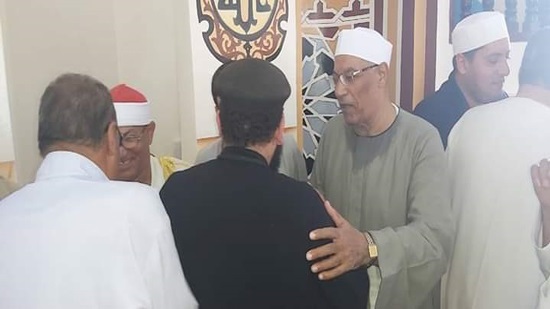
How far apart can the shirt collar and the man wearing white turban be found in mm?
933

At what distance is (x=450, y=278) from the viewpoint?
1.58 m

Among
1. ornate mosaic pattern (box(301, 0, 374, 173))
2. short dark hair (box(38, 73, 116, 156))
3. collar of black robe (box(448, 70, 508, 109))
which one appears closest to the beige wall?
ornate mosaic pattern (box(301, 0, 374, 173))

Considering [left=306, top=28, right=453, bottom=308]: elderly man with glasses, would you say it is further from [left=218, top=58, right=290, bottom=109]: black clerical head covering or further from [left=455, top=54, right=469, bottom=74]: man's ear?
[left=218, top=58, right=290, bottom=109]: black clerical head covering

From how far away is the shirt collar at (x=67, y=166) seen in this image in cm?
112

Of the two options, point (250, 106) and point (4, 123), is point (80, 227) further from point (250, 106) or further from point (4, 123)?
point (4, 123)

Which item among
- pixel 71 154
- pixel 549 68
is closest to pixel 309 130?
pixel 549 68

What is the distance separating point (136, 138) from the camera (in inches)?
70.2

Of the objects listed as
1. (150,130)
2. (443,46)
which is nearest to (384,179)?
(443,46)

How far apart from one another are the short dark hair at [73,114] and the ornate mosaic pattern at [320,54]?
847 mm

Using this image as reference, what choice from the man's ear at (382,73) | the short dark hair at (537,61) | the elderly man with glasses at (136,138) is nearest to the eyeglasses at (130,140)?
the elderly man with glasses at (136,138)

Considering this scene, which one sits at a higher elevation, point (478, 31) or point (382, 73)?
point (478, 31)

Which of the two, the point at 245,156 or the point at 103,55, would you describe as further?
the point at 103,55

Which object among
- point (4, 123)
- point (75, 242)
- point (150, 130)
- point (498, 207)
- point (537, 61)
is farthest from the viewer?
point (150, 130)

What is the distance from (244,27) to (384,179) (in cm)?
69
